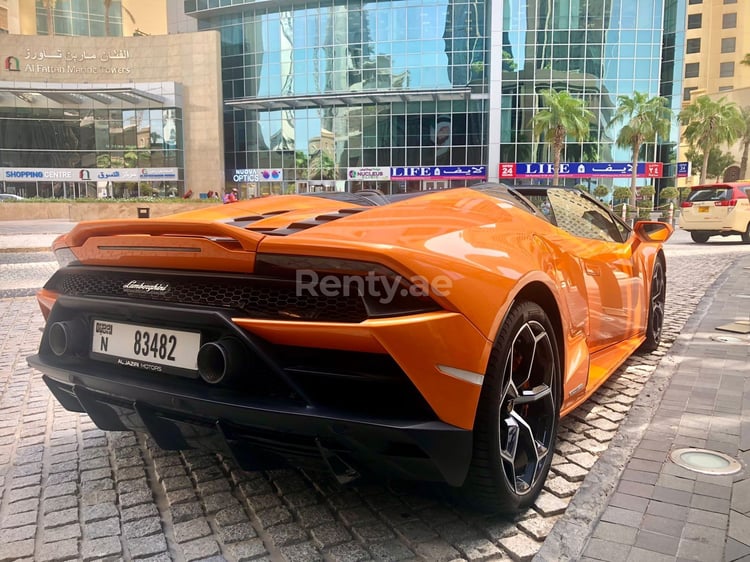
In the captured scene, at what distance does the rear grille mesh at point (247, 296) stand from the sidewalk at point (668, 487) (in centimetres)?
112

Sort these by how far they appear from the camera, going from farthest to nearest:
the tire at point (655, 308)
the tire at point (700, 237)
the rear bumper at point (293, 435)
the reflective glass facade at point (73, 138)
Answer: the reflective glass facade at point (73, 138) < the tire at point (700, 237) < the tire at point (655, 308) < the rear bumper at point (293, 435)

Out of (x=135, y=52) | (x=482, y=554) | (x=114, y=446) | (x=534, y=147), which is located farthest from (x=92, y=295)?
(x=135, y=52)

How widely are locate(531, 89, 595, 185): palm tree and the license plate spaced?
40.5 metres

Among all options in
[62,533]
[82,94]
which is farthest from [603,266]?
[82,94]

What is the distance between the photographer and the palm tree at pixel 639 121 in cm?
4034

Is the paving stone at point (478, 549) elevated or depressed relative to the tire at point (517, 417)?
depressed

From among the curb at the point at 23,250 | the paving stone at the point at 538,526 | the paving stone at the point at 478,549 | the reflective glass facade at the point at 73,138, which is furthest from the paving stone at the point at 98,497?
the reflective glass facade at the point at 73,138

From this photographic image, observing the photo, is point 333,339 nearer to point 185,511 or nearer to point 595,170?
point 185,511

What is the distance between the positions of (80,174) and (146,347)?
53.6m

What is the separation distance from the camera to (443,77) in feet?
145

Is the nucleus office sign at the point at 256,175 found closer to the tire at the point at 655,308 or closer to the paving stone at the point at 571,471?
the tire at the point at 655,308

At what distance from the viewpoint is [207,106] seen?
166ft

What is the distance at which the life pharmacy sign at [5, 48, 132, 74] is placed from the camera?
170 ft

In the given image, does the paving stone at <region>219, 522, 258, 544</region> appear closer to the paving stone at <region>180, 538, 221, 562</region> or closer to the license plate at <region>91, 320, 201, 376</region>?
the paving stone at <region>180, 538, 221, 562</region>
